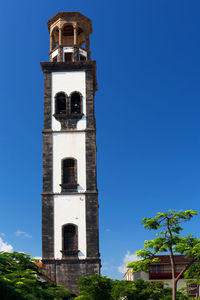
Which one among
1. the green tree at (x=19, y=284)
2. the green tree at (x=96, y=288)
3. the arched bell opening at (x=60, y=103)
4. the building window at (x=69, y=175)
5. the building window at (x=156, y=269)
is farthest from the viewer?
the building window at (x=156, y=269)

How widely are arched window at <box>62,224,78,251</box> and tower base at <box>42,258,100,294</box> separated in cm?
102

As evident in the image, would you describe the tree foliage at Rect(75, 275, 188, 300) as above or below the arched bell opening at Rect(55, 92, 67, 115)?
below

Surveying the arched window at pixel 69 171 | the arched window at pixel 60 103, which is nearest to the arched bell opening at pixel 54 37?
the arched window at pixel 60 103

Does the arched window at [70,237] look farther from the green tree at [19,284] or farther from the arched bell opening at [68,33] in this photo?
the arched bell opening at [68,33]

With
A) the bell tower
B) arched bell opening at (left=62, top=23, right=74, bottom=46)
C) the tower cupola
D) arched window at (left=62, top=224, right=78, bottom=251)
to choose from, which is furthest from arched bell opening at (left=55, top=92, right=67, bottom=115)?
arched window at (left=62, top=224, right=78, bottom=251)

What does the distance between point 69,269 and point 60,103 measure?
539 inches

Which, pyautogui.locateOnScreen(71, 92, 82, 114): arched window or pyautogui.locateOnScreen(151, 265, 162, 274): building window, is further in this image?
pyautogui.locateOnScreen(151, 265, 162, 274): building window

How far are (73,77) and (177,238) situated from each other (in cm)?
1603

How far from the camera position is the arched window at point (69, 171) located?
100ft

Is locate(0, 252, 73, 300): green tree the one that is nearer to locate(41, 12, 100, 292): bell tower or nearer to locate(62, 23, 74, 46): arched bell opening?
locate(41, 12, 100, 292): bell tower

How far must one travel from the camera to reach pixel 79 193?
97.8ft

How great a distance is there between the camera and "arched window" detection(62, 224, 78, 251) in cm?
2900

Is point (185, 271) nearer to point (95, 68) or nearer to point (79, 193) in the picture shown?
point (79, 193)

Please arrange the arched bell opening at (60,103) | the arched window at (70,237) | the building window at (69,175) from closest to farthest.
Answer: the arched window at (70,237) < the building window at (69,175) < the arched bell opening at (60,103)
